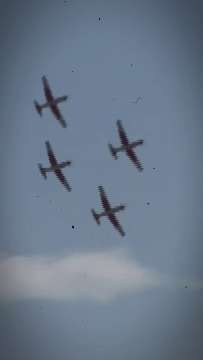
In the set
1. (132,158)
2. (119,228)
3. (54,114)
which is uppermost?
(54,114)

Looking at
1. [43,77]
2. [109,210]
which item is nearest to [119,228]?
[109,210]

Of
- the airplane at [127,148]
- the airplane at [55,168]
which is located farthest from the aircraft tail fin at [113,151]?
the airplane at [55,168]

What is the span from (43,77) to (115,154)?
10.3 m

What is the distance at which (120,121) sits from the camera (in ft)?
176

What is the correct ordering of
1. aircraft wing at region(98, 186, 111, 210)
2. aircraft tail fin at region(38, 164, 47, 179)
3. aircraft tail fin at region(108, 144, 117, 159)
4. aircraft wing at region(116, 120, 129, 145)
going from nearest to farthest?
aircraft wing at region(116, 120, 129, 145) → aircraft tail fin at region(108, 144, 117, 159) → aircraft tail fin at region(38, 164, 47, 179) → aircraft wing at region(98, 186, 111, 210)

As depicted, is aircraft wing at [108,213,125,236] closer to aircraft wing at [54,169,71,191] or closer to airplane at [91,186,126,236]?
airplane at [91,186,126,236]

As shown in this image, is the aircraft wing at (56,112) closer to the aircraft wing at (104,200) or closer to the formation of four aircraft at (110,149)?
the formation of four aircraft at (110,149)

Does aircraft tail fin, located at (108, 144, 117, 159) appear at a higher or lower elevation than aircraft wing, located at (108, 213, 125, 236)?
higher

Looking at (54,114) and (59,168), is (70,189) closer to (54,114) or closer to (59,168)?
(59,168)

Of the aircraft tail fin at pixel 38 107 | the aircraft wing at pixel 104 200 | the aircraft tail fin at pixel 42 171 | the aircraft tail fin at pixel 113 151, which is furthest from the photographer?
the aircraft wing at pixel 104 200

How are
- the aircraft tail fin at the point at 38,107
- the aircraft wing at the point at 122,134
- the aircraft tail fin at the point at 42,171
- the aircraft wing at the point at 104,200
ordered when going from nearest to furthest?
the aircraft wing at the point at 122,134 → the aircraft tail fin at the point at 38,107 → the aircraft tail fin at the point at 42,171 → the aircraft wing at the point at 104,200

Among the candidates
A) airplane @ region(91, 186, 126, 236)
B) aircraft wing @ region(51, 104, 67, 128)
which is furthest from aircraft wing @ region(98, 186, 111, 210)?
aircraft wing @ region(51, 104, 67, 128)

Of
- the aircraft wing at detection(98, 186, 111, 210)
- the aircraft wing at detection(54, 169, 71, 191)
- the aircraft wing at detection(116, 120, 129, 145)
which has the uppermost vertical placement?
the aircraft wing at detection(116, 120, 129, 145)

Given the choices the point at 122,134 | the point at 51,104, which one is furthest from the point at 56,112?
the point at 122,134
